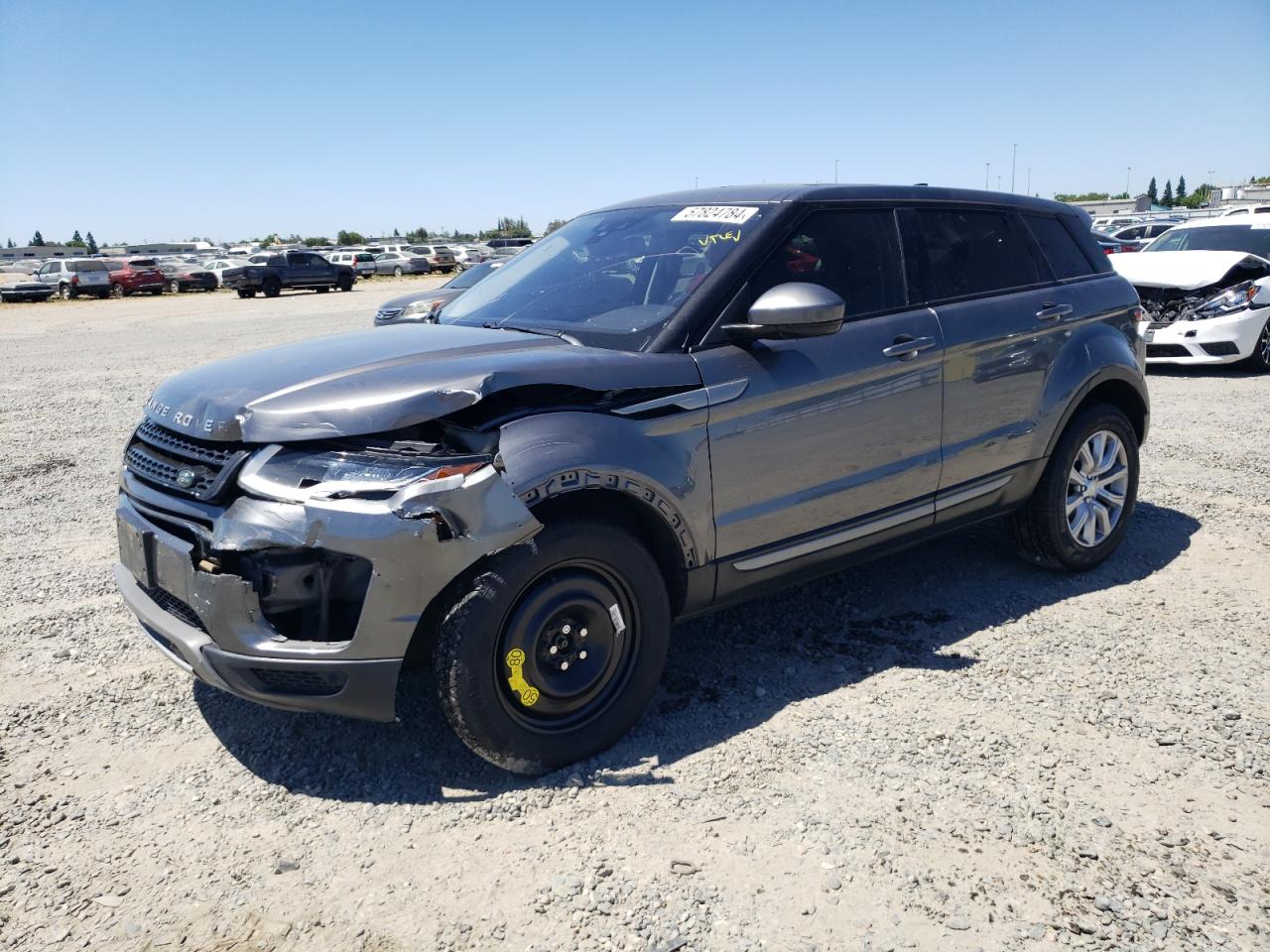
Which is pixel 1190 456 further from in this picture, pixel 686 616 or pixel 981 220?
pixel 686 616

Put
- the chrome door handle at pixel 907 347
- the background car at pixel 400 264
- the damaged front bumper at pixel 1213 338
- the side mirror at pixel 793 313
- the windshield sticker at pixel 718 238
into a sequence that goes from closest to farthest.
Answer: the side mirror at pixel 793 313 < the windshield sticker at pixel 718 238 < the chrome door handle at pixel 907 347 < the damaged front bumper at pixel 1213 338 < the background car at pixel 400 264

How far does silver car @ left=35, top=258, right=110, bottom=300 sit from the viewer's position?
3716 centimetres

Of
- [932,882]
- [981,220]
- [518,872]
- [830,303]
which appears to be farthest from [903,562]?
[518,872]

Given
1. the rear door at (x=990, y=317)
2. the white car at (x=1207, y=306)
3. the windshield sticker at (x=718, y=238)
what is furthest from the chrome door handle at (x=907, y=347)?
the white car at (x=1207, y=306)

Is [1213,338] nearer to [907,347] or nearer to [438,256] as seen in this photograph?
[907,347]

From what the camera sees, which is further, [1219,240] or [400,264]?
[400,264]

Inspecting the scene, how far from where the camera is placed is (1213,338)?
10.7 metres

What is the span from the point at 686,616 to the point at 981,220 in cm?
247

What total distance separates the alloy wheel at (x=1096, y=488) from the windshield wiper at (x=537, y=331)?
269 cm

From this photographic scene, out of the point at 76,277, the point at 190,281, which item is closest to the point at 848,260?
the point at 76,277

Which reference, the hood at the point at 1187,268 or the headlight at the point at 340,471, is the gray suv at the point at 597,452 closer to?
the headlight at the point at 340,471

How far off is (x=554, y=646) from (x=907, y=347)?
1.92 metres

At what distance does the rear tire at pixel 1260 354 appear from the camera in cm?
1088

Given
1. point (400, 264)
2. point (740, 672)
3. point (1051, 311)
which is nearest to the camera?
point (740, 672)
